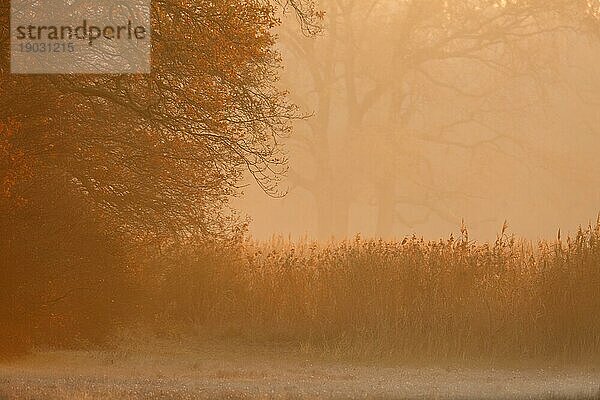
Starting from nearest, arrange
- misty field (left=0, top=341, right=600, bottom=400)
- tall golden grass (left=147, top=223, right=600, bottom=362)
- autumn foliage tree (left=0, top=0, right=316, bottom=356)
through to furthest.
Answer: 1. misty field (left=0, top=341, right=600, bottom=400)
2. autumn foliage tree (left=0, top=0, right=316, bottom=356)
3. tall golden grass (left=147, top=223, right=600, bottom=362)

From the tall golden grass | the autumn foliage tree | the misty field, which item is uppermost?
the autumn foliage tree

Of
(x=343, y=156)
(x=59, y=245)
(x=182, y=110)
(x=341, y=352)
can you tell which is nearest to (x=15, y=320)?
(x=59, y=245)

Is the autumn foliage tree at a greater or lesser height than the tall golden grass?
greater

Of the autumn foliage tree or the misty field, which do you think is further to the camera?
the autumn foliage tree

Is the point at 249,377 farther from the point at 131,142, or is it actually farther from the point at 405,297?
the point at 405,297

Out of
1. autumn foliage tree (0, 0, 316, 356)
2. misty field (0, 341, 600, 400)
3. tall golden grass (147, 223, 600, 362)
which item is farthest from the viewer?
tall golden grass (147, 223, 600, 362)

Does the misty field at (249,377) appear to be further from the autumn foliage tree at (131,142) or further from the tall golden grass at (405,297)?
the autumn foliage tree at (131,142)

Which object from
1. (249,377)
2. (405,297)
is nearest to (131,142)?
(249,377)

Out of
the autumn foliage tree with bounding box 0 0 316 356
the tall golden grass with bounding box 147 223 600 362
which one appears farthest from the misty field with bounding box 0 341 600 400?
the autumn foliage tree with bounding box 0 0 316 356

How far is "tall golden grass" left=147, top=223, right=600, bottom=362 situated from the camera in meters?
15.5

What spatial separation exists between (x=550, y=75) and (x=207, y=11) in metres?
30.5

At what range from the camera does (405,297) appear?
1650 centimetres

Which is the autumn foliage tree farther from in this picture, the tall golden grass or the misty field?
the tall golden grass

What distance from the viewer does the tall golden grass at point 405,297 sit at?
50.8 feet
